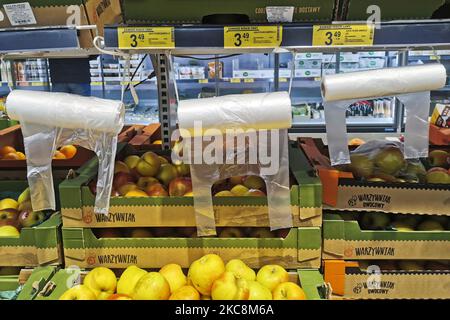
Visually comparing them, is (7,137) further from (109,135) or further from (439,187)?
(439,187)

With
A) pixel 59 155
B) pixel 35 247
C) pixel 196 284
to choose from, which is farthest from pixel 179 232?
pixel 59 155

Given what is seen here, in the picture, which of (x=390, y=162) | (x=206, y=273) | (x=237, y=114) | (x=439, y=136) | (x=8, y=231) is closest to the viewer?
(x=237, y=114)

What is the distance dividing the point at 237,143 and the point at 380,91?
413 millimetres

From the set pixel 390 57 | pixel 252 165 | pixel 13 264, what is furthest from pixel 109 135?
pixel 390 57

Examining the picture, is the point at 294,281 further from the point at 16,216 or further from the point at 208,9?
→ the point at 16,216

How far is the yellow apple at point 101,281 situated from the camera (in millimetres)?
1338

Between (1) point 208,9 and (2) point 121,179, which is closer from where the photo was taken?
(1) point 208,9

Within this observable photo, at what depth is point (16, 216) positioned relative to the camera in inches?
63.8

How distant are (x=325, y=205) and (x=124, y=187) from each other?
668 millimetres

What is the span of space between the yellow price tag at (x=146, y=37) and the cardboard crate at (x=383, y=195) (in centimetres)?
64

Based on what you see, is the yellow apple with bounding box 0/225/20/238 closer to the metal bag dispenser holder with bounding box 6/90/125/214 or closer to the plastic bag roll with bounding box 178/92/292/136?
the metal bag dispenser holder with bounding box 6/90/125/214

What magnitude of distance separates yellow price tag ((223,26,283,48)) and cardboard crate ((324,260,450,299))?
0.73 meters

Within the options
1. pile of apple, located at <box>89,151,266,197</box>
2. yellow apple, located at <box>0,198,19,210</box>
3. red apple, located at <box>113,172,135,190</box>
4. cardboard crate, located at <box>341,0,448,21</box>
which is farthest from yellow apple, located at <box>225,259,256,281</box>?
yellow apple, located at <box>0,198,19,210</box>

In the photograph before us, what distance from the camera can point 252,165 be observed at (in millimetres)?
1269
